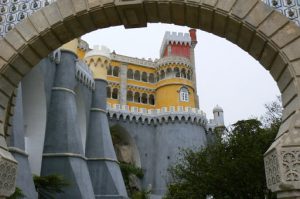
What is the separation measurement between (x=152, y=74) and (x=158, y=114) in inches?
387

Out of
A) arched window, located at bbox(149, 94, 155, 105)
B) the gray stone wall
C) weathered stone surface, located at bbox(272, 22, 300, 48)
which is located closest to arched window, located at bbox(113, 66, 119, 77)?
arched window, located at bbox(149, 94, 155, 105)

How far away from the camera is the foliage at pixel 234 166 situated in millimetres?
15977

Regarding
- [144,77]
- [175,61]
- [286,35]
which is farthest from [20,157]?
[144,77]

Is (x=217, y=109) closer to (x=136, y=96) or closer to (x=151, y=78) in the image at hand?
(x=151, y=78)

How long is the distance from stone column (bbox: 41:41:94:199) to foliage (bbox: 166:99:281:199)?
5.91 m

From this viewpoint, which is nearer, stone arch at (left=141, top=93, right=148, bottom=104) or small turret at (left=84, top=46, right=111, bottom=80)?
small turret at (left=84, top=46, right=111, bottom=80)

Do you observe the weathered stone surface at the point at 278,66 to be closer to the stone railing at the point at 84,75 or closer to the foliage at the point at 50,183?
the foliage at the point at 50,183

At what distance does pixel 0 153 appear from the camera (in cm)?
493

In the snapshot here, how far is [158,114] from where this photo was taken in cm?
3681

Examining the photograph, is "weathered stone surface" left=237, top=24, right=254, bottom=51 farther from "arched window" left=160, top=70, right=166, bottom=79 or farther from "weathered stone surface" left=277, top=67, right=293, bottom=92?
"arched window" left=160, top=70, right=166, bottom=79

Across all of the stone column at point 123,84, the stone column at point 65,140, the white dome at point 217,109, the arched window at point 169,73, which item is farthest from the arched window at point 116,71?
the stone column at point 65,140

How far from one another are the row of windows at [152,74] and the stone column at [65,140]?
19.3 meters

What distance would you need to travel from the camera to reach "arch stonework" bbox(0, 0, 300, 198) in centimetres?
425

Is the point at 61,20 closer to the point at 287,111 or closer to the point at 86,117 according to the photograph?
the point at 287,111
